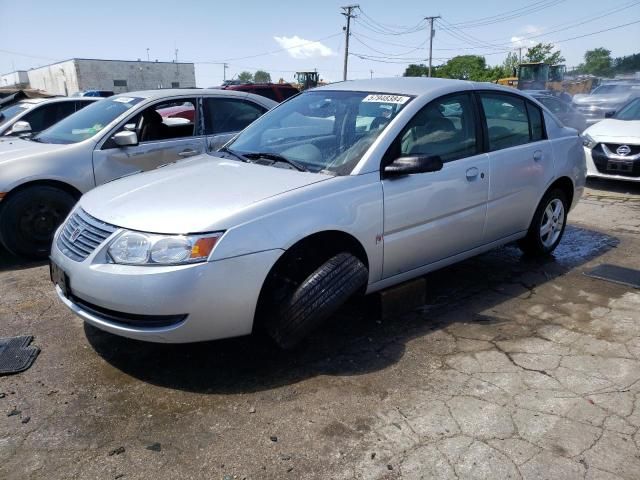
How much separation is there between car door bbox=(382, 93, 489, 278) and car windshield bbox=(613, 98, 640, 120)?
637 cm

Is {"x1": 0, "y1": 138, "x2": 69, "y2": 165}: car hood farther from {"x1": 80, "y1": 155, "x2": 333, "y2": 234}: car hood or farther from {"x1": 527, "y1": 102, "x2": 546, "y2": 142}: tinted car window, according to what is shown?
{"x1": 527, "y1": 102, "x2": 546, "y2": 142}: tinted car window

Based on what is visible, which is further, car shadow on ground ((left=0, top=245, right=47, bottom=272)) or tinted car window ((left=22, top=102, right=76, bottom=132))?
tinted car window ((left=22, top=102, right=76, bottom=132))

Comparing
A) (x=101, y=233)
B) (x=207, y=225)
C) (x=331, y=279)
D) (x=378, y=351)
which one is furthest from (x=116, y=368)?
(x=378, y=351)

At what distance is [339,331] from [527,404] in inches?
52.0

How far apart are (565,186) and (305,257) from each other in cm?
312

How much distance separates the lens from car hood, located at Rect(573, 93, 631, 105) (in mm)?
17078

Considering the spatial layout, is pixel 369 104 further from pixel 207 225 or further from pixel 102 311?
pixel 102 311

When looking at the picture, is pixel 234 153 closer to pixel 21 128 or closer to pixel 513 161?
pixel 513 161

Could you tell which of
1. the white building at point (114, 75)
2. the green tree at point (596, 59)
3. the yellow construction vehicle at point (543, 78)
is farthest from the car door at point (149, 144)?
the green tree at point (596, 59)

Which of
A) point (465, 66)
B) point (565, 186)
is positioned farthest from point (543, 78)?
point (465, 66)

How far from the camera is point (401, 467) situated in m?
2.32

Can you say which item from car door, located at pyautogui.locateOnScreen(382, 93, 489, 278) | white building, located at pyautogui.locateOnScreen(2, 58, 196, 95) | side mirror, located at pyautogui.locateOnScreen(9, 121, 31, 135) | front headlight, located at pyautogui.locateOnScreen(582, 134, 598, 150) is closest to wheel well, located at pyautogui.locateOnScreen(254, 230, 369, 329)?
car door, located at pyautogui.locateOnScreen(382, 93, 489, 278)

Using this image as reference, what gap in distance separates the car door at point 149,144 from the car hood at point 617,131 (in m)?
6.23

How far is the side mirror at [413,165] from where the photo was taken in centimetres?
332
